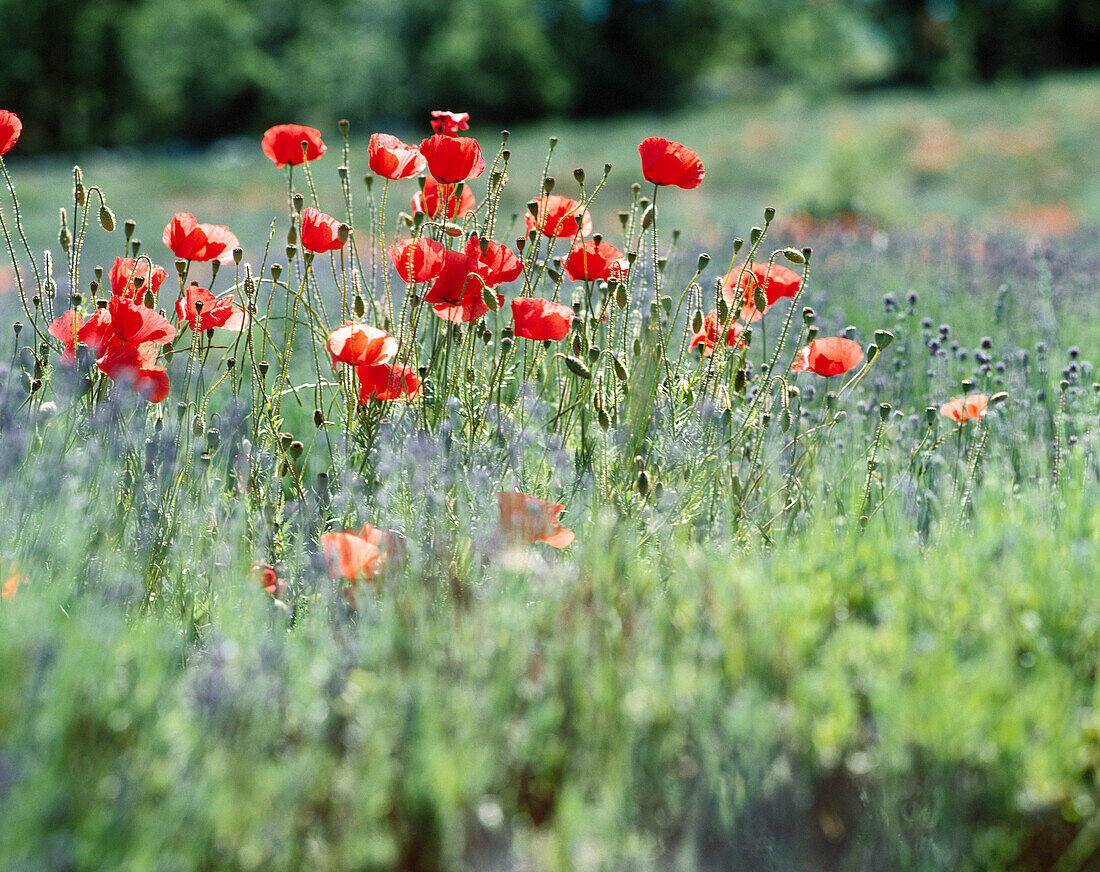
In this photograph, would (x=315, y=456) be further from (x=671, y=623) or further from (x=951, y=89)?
(x=951, y=89)

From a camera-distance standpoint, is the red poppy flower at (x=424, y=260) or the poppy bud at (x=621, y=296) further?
the poppy bud at (x=621, y=296)

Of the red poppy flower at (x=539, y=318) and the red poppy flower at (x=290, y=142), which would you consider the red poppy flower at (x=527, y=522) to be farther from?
the red poppy flower at (x=290, y=142)

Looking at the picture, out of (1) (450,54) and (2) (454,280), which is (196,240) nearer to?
(2) (454,280)

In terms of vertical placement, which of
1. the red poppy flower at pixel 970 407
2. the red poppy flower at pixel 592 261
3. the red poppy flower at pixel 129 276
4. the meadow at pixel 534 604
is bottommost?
the meadow at pixel 534 604

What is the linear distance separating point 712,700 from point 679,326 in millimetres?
2731

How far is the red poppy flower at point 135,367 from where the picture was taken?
1.89m

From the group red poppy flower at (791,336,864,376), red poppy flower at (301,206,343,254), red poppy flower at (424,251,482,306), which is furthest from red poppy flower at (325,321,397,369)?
red poppy flower at (791,336,864,376)

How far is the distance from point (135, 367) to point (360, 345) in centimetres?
50

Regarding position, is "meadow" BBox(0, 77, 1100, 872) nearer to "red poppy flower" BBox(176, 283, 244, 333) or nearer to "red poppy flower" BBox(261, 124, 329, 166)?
"red poppy flower" BBox(176, 283, 244, 333)

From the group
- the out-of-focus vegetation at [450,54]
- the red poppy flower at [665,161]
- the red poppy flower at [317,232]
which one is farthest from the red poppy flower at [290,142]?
the out-of-focus vegetation at [450,54]

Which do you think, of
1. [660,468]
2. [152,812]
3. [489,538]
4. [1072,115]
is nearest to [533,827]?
[152,812]

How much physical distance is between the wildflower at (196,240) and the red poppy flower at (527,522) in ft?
2.94

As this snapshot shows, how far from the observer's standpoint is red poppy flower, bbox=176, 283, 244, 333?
2045 mm

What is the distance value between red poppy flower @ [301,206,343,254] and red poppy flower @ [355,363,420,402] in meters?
0.29
